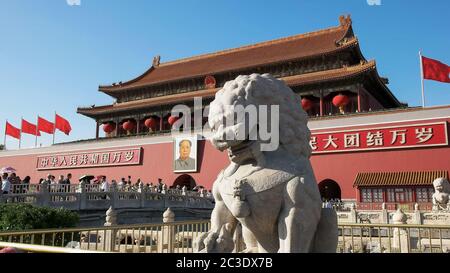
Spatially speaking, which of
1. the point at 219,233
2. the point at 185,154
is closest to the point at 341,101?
the point at 185,154

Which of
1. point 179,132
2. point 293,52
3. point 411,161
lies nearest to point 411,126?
point 411,161

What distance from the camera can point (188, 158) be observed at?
20.1m

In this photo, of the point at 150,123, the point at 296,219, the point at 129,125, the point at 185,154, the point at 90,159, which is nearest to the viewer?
the point at 296,219

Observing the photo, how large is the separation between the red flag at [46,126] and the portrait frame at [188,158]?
9.30 metres

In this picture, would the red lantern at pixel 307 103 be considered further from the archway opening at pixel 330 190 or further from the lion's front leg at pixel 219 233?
the lion's front leg at pixel 219 233

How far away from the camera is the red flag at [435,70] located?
14.9 meters

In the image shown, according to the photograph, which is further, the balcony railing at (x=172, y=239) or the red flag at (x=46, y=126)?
the red flag at (x=46, y=126)

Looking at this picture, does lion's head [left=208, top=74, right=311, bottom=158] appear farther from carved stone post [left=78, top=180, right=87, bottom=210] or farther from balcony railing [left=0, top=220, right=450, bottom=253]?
carved stone post [left=78, top=180, right=87, bottom=210]

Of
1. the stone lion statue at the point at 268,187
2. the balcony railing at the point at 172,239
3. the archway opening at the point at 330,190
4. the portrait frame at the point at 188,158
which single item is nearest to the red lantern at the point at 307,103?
the archway opening at the point at 330,190

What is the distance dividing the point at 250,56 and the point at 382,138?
433 inches

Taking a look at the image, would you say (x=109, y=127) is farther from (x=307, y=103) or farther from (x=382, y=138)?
(x=382, y=138)

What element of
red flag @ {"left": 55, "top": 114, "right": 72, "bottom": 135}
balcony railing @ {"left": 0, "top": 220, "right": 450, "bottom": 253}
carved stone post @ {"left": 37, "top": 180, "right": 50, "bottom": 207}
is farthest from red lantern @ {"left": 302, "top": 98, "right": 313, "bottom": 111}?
red flag @ {"left": 55, "top": 114, "right": 72, "bottom": 135}
